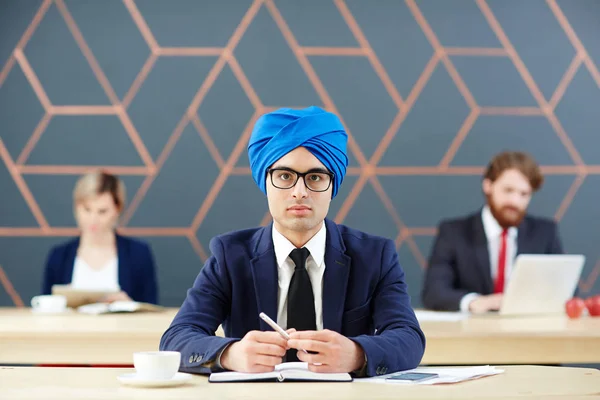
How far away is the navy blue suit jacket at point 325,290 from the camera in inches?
84.3

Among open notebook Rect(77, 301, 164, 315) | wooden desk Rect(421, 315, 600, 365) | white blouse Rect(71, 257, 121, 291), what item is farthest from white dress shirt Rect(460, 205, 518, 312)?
white blouse Rect(71, 257, 121, 291)

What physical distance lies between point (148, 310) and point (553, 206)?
246 centimetres

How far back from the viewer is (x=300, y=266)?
2.18m

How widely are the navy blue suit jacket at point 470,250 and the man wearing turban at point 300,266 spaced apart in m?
1.78

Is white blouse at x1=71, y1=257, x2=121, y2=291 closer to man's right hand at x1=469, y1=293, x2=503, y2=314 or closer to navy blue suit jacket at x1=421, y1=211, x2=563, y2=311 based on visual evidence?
navy blue suit jacket at x1=421, y1=211, x2=563, y2=311

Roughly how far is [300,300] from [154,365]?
0.56 meters

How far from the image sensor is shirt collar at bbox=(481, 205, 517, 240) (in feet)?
13.4

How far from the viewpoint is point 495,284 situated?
13.3 ft

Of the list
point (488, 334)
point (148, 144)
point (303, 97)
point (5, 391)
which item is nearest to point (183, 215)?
point (148, 144)

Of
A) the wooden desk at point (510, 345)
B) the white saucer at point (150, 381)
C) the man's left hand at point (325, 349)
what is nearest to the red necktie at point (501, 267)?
the wooden desk at point (510, 345)

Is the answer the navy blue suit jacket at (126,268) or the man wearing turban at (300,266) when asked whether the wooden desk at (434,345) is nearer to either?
the man wearing turban at (300,266)

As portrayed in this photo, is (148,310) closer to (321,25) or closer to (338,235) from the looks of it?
(338,235)

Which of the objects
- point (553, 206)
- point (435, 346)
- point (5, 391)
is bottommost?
point (5, 391)

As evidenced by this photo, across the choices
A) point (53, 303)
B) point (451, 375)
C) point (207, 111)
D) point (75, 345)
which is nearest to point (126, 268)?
point (53, 303)
